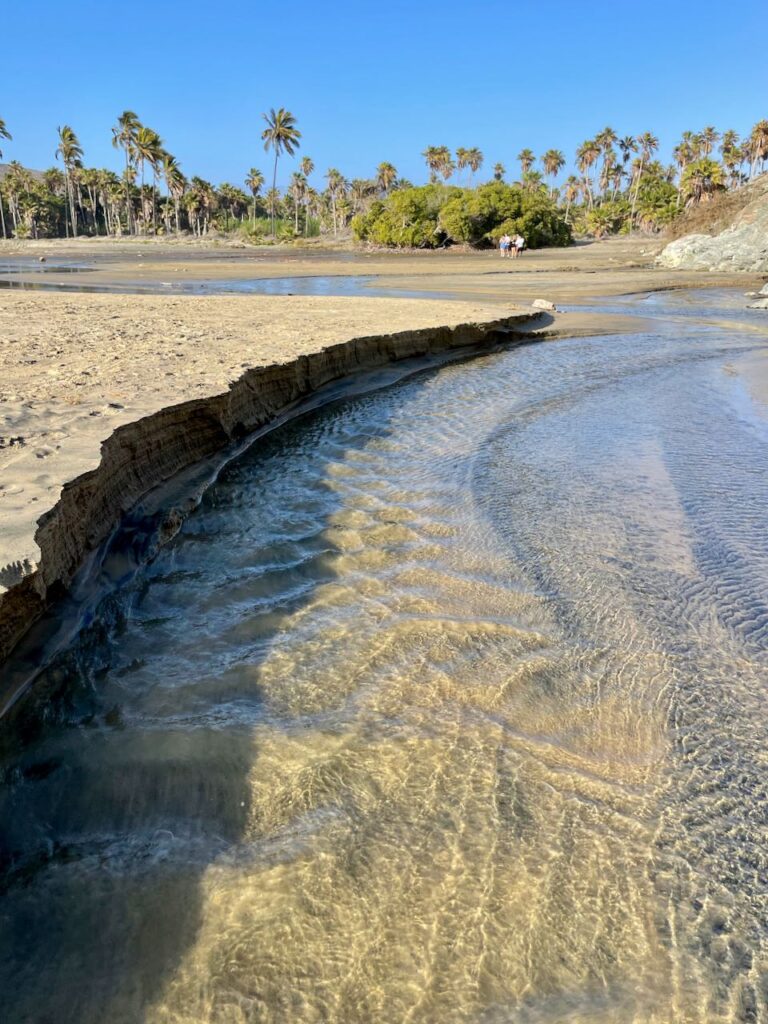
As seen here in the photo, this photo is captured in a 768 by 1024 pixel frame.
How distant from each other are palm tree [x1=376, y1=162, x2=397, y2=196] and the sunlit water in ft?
281

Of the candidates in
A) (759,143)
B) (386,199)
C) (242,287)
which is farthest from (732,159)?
(242,287)

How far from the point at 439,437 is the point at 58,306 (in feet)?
27.3

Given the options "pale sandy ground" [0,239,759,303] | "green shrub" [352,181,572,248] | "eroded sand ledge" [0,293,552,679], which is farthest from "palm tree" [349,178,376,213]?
"eroded sand ledge" [0,293,552,679]

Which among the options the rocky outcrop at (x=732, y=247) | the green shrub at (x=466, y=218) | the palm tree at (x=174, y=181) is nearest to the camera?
the rocky outcrop at (x=732, y=247)

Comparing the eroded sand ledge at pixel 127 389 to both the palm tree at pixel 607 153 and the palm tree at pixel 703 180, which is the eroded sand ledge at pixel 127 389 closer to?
the palm tree at pixel 703 180

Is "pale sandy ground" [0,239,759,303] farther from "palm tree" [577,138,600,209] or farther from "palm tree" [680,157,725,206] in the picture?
"palm tree" [577,138,600,209]

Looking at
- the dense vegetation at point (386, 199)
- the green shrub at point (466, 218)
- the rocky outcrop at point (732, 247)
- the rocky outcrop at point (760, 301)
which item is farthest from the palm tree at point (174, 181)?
the rocky outcrop at point (760, 301)

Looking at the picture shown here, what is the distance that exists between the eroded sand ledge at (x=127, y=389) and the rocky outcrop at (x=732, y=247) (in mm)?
22426

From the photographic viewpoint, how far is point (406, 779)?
2361 mm

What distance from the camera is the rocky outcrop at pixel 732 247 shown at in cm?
2958

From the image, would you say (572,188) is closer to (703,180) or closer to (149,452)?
(703,180)

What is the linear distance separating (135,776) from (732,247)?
3452cm

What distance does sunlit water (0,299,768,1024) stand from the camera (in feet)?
5.63

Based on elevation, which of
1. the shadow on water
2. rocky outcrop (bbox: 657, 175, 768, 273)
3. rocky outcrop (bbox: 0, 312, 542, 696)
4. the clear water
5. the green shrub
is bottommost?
the shadow on water
